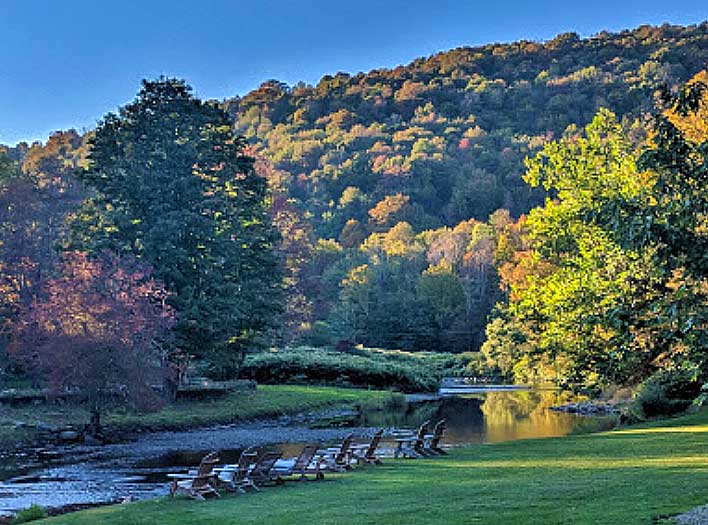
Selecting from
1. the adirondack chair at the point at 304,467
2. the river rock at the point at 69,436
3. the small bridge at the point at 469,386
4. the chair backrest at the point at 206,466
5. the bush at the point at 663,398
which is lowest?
the small bridge at the point at 469,386

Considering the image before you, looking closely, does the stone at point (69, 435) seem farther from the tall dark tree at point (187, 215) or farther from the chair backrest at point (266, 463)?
the chair backrest at point (266, 463)

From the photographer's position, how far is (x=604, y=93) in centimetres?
12862

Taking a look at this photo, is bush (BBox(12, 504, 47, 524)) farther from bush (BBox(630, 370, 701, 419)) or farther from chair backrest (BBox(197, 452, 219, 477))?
bush (BBox(630, 370, 701, 419))

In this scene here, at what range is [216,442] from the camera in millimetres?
31547

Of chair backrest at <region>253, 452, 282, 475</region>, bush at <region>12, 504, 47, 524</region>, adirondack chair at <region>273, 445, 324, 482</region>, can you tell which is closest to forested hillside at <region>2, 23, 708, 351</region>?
adirondack chair at <region>273, 445, 324, 482</region>

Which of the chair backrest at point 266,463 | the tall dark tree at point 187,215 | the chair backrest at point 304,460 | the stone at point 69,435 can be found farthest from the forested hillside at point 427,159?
the chair backrest at point 266,463

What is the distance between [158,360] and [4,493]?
1580 cm

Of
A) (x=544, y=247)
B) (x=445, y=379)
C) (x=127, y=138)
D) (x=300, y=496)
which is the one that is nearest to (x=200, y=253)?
(x=127, y=138)

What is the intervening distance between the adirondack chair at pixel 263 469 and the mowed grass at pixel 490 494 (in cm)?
64

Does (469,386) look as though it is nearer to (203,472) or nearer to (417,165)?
(203,472)

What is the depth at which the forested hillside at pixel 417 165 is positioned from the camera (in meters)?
81.2

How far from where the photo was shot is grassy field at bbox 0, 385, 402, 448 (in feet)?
108

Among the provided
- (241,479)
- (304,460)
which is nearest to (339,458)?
(304,460)

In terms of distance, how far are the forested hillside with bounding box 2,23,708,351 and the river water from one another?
21.5 meters
